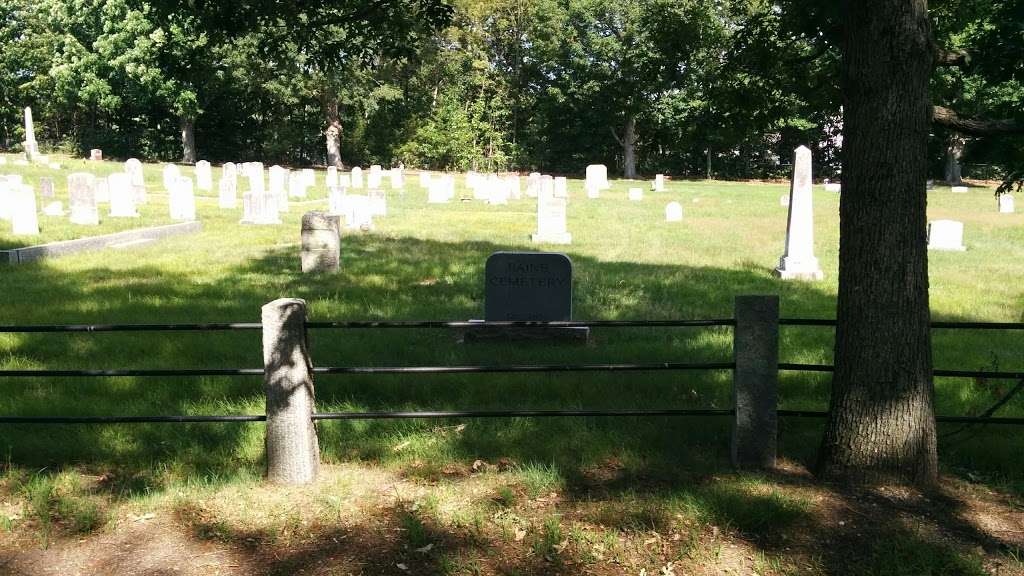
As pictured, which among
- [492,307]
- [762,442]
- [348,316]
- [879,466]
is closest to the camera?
[879,466]

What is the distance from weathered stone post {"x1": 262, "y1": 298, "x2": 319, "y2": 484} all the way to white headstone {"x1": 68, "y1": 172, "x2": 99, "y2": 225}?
53.0ft

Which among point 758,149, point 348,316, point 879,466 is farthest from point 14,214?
point 758,149

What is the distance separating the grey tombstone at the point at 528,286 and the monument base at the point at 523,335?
22 centimetres

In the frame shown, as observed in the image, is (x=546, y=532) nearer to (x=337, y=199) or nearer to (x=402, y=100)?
(x=337, y=199)

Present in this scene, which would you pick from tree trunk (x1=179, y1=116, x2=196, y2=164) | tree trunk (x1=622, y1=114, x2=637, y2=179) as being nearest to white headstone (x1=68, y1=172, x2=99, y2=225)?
tree trunk (x1=179, y1=116, x2=196, y2=164)

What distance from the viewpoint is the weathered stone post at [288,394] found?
4.50m

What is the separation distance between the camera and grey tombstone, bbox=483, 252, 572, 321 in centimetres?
820

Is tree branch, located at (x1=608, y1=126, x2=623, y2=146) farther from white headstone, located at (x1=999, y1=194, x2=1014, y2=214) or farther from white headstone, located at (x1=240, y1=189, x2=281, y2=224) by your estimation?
white headstone, located at (x1=240, y1=189, x2=281, y2=224)

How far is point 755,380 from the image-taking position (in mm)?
4754

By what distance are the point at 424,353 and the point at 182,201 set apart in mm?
15363

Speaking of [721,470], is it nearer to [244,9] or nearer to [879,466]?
[879,466]

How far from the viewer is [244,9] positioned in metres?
7.61

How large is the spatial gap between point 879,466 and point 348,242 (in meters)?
13.6

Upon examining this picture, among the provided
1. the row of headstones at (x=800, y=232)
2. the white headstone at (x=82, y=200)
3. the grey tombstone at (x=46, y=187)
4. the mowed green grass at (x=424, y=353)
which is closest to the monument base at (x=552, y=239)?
the mowed green grass at (x=424, y=353)
